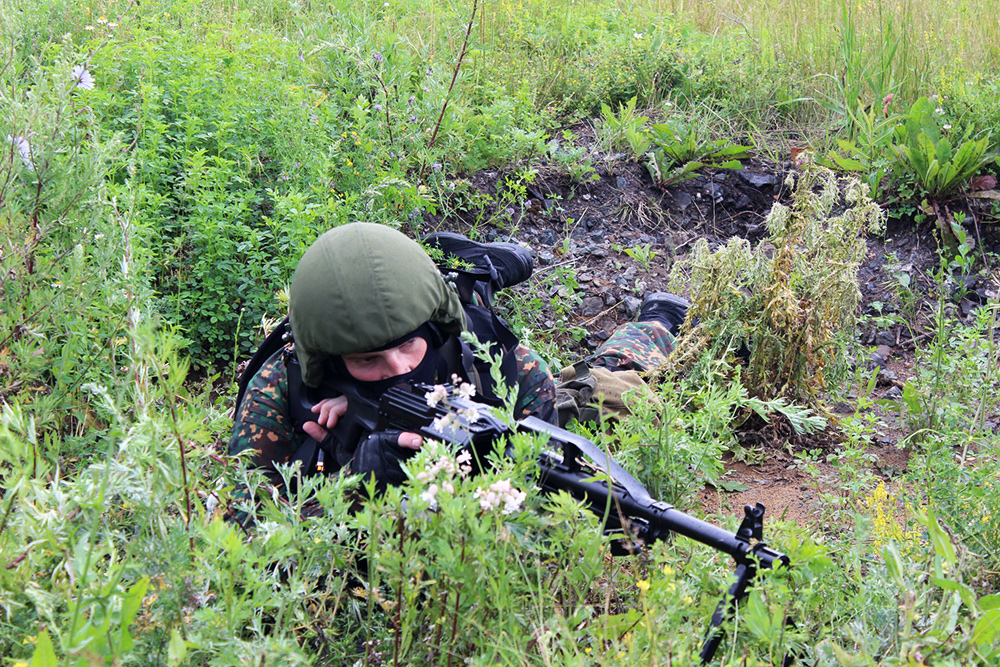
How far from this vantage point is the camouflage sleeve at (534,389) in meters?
2.98

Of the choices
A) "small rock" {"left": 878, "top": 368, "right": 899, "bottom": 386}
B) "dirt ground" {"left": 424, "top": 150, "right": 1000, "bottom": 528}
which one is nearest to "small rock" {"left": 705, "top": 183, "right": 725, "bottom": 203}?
"dirt ground" {"left": 424, "top": 150, "right": 1000, "bottom": 528}

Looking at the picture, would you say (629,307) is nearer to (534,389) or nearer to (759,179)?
(759,179)

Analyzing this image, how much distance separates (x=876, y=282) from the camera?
16.8 feet

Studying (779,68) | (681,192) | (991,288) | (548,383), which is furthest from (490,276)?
(779,68)

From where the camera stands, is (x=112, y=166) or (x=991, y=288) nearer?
(x=112, y=166)

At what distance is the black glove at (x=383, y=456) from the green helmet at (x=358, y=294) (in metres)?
0.30

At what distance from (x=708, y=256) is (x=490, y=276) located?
103 centimetres

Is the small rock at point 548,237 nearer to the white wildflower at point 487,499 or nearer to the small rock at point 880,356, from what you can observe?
the small rock at point 880,356

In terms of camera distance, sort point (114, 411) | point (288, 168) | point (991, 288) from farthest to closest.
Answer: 1. point (991, 288)
2. point (288, 168)
3. point (114, 411)

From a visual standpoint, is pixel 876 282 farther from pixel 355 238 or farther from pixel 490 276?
pixel 355 238

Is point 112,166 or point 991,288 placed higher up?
point 112,166

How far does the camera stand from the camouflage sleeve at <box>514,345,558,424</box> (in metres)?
2.98

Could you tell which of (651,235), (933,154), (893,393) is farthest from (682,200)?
(893,393)

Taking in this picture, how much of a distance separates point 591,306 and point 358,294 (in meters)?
2.58
